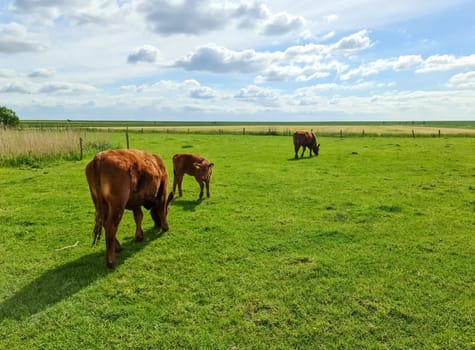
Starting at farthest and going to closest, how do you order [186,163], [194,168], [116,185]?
[186,163] → [194,168] → [116,185]

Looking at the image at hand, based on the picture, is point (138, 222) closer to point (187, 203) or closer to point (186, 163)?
point (187, 203)

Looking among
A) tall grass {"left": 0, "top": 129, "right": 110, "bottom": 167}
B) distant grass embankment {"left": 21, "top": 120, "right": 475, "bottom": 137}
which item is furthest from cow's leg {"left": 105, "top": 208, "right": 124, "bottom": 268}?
distant grass embankment {"left": 21, "top": 120, "right": 475, "bottom": 137}

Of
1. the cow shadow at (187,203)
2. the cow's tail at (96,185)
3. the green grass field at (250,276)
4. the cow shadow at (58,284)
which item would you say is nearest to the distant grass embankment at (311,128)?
the cow shadow at (187,203)

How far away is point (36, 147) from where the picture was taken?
17.0m

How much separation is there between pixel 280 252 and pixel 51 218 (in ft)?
17.8

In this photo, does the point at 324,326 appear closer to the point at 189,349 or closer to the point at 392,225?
the point at 189,349

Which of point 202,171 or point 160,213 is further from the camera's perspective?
point 202,171

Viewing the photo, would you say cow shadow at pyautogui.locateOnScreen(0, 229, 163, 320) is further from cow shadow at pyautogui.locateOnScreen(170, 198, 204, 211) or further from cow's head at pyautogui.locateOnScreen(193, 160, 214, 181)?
cow's head at pyautogui.locateOnScreen(193, 160, 214, 181)

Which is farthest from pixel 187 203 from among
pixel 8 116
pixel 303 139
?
pixel 8 116

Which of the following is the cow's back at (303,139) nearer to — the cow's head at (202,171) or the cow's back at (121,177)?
the cow's head at (202,171)

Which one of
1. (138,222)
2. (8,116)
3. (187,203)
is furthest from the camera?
(8,116)

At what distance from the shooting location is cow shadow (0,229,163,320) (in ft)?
13.9

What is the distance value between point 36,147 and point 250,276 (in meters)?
16.0

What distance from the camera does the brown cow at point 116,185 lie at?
500cm
